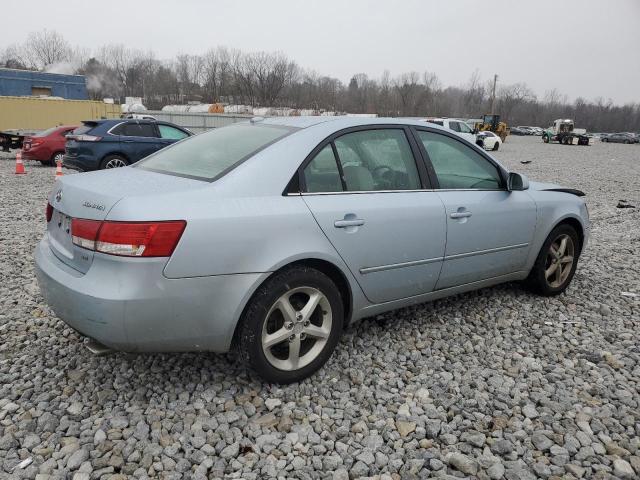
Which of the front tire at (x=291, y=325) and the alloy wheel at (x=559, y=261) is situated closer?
the front tire at (x=291, y=325)

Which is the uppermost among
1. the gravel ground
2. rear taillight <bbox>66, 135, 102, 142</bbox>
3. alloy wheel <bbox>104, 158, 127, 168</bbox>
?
rear taillight <bbox>66, 135, 102, 142</bbox>

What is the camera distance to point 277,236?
8.78ft

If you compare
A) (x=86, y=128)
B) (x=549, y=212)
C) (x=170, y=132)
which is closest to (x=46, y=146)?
(x=86, y=128)

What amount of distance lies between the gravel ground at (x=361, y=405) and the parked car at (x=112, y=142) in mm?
8054

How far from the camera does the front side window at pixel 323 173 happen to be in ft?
9.63

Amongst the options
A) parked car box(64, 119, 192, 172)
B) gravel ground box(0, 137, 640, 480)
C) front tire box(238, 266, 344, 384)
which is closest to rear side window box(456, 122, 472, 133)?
parked car box(64, 119, 192, 172)

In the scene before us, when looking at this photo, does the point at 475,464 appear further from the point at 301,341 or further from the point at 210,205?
the point at 210,205

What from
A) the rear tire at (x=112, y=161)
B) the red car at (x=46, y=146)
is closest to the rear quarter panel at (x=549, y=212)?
the rear tire at (x=112, y=161)

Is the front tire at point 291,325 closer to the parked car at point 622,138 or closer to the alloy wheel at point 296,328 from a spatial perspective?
the alloy wheel at point 296,328

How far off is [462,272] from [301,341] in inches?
55.0

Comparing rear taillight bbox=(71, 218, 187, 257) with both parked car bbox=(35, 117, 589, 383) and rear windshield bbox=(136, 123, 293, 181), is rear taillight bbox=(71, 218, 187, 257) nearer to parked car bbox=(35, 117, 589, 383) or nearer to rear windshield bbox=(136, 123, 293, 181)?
parked car bbox=(35, 117, 589, 383)

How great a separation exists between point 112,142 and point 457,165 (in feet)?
32.4

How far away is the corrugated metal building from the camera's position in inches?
1553

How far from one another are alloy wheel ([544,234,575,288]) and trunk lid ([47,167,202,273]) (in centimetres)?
326
